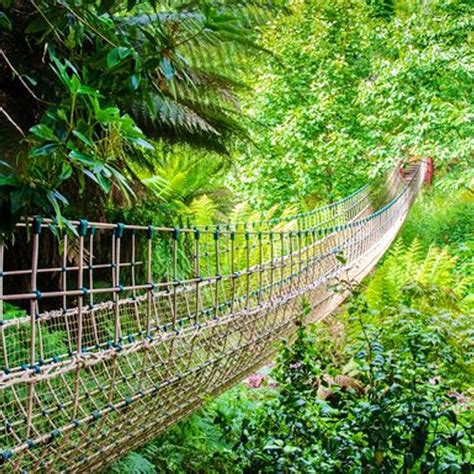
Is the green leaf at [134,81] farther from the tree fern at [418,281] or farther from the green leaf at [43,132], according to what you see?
the tree fern at [418,281]

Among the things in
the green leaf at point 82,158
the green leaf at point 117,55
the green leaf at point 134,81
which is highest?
the green leaf at point 117,55

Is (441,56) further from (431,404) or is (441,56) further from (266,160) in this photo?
(431,404)

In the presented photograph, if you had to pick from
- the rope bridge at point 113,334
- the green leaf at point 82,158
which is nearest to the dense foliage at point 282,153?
the green leaf at point 82,158

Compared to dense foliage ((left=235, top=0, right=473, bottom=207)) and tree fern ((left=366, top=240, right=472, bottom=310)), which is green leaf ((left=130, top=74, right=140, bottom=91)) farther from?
dense foliage ((left=235, top=0, right=473, bottom=207))

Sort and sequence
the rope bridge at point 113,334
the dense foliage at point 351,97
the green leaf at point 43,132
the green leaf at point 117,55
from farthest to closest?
1. the dense foliage at point 351,97
2. the rope bridge at point 113,334
3. the green leaf at point 117,55
4. the green leaf at point 43,132

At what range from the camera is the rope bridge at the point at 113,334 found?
3.32 feet

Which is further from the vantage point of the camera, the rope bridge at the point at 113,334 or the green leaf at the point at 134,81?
the rope bridge at the point at 113,334

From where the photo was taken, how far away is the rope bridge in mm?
1012

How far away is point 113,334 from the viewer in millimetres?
1467

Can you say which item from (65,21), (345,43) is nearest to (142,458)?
(65,21)

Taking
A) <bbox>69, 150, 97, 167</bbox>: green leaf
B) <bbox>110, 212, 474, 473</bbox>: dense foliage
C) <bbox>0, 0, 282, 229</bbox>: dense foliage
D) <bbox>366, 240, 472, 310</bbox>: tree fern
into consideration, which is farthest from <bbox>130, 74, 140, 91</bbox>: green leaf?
<bbox>366, 240, 472, 310</bbox>: tree fern

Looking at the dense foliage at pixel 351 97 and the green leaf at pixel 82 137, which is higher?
the dense foliage at pixel 351 97

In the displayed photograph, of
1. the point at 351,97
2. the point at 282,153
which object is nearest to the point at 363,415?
the point at 282,153

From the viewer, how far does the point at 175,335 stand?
1.35 m
